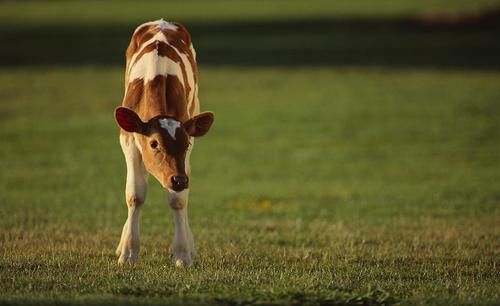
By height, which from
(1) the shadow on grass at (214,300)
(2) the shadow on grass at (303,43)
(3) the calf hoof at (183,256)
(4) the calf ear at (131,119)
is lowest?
(1) the shadow on grass at (214,300)

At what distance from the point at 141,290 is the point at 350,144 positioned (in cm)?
1876

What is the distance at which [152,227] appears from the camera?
15.5 m

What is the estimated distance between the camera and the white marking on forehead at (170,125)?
10.6 m

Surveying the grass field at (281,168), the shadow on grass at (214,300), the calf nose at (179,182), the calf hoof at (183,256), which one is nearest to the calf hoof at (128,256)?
the grass field at (281,168)

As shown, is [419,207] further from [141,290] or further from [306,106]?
[306,106]

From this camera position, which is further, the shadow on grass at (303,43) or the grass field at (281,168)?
the shadow on grass at (303,43)

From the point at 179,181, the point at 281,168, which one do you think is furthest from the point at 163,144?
the point at 281,168

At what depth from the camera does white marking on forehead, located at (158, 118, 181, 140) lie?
1062 centimetres

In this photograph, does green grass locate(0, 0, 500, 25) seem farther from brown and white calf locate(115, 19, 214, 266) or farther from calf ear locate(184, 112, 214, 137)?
calf ear locate(184, 112, 214, 137)

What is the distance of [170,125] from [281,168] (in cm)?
1435

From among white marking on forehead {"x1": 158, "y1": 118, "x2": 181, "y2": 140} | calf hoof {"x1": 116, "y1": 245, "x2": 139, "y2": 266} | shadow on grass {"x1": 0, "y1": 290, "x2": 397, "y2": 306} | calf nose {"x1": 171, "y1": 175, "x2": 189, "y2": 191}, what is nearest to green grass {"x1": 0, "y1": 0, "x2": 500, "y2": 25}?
calf hoof {"x1": 116, "y1": 245, "x2": 139, "y2": 266}

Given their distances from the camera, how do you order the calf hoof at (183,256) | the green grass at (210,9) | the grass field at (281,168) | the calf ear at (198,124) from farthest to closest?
the green grass at (210,9)
the calf hoof at (183,256)
the calf ear at (198,124)
the grass field at (281,168)

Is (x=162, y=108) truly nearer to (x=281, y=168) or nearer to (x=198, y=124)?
(x=198, y=124)

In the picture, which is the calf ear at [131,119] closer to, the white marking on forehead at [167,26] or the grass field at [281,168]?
the grass field at [281,168]
